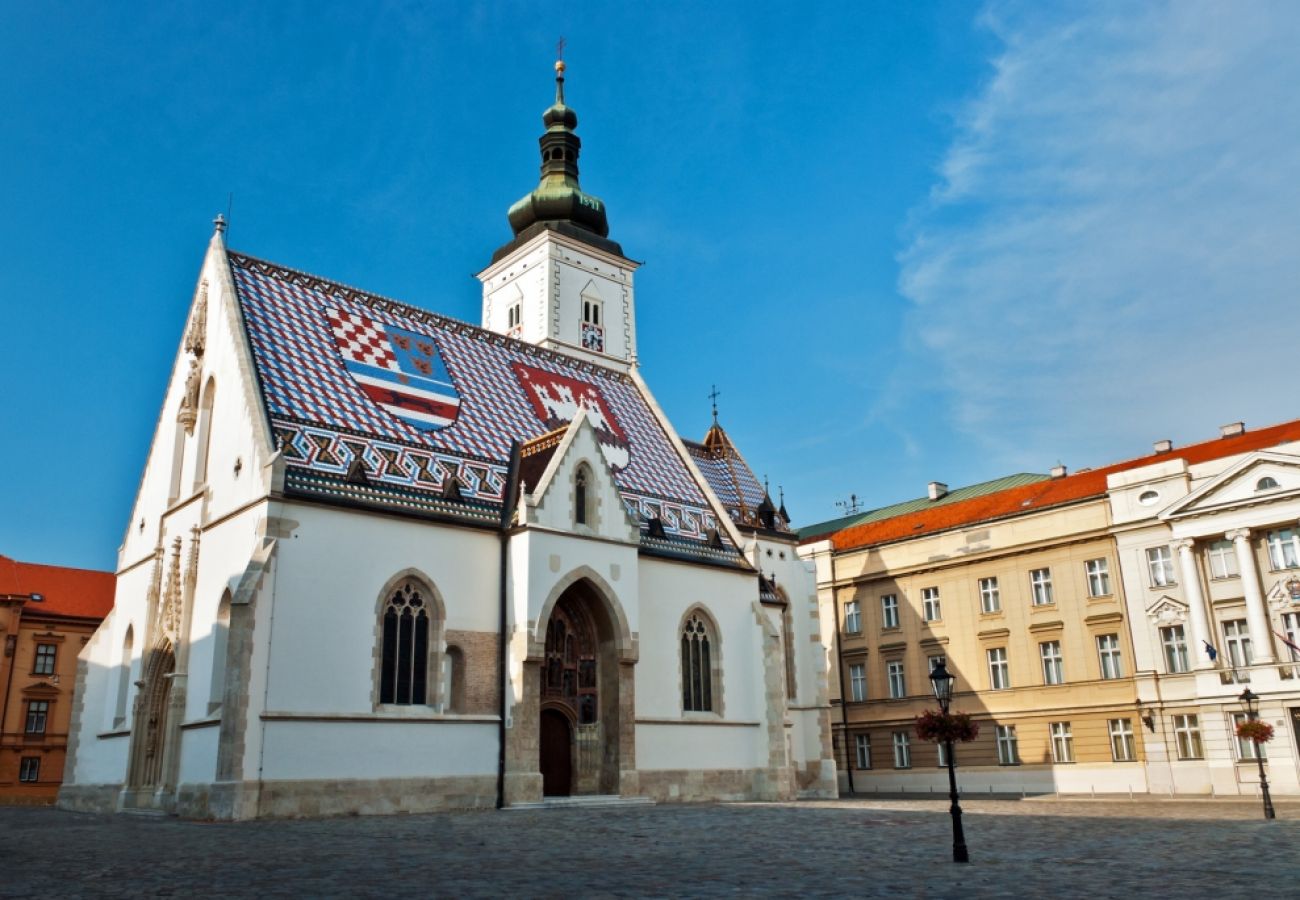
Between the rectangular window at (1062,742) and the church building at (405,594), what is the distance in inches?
321

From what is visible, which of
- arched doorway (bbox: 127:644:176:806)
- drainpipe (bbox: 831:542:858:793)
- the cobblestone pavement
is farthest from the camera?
drainpipe (bbox: 831:542:858:793)

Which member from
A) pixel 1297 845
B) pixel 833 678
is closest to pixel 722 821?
pixel 1297 845

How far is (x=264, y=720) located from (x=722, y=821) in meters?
9.49

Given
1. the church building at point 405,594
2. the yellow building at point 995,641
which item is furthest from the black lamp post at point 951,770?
the yellow building at point 995,641

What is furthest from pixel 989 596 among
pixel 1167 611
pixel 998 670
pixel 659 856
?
pixel 659 856

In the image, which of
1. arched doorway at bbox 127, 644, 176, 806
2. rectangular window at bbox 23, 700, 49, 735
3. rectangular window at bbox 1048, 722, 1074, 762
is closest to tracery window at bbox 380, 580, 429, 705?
arched doorway at bbox 127, 644, 176, 806

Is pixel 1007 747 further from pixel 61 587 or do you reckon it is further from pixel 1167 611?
pixel 61 587

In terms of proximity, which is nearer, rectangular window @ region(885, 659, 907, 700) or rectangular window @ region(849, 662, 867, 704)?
rectangular window @ region(885, 659, 907, 700)

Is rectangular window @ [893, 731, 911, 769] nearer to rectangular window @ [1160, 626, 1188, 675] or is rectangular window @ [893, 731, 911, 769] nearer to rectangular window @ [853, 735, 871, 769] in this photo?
rectangular window @ [853, 735, 871, 769]

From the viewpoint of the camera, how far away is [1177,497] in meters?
34.3

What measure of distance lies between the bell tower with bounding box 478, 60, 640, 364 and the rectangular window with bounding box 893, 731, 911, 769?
742 inches

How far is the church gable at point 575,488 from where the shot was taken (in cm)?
2669

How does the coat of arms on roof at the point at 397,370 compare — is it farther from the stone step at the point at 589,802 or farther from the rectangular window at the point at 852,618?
the rectangular window at the point at 852,618

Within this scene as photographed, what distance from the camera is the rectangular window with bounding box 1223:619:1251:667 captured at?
32.3 meters
